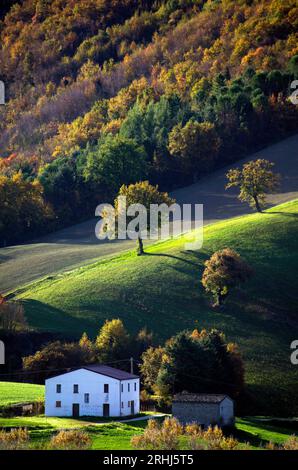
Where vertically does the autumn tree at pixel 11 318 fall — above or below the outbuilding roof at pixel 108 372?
above

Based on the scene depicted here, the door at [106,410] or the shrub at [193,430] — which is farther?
the door at [106,410]

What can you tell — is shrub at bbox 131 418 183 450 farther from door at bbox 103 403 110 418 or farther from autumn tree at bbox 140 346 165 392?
autumn tree at bbox 140 346 165 392

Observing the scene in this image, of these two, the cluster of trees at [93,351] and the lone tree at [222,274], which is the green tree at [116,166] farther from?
the cluster of trees at [93,351]

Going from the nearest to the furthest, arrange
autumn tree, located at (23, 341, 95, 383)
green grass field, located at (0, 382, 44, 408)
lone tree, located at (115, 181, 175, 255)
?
green grass field, located at (0, 382, 44, 408)
autumn tree, located at (23, 341, 95, 383)
lone tree, located at (115, 181, 175, 255)

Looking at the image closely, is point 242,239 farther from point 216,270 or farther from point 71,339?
point 71,339

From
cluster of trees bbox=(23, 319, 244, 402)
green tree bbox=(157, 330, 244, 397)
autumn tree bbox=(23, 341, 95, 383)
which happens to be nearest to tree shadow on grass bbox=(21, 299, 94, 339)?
cluster of trees bbox=(23, 319, 244, 402)

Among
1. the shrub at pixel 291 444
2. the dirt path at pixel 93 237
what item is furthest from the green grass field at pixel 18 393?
the dirt path at pixel 93 237
